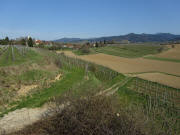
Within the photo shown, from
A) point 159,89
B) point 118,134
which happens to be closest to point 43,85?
point 118,134

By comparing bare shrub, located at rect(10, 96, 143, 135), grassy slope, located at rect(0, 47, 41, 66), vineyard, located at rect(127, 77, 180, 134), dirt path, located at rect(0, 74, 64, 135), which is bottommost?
vineyard, located at rect(127, 77, 180, 134)

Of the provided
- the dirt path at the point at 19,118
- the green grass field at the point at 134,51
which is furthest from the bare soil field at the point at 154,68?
the dirt path at the point at 19,118

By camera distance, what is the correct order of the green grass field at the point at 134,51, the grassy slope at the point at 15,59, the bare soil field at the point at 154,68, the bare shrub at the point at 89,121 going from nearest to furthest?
the bare shrub at the point at 89,121 < the grassy slope at the point at 15,59 < the bare soil field at the point at 154,68 < the green grass field at the point at 134,51

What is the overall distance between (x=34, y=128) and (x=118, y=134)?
434 cm

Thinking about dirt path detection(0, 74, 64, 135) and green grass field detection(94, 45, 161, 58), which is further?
green grass field detection(94, 45, 161, 58)

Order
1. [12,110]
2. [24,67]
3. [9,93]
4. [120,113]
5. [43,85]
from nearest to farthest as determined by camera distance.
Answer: [120,113] → [12,110] → [9,93] → [43,85] → [24,67]

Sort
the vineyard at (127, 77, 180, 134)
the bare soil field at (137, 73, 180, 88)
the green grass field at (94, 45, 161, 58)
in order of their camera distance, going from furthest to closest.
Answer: the green grass field at (94, 45, 161, 58), the bare soil field at (137, 73, 180, 88), the vineyard at (127, 77, 180, 134)

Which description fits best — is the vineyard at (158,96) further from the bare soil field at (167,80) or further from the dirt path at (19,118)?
the dirt path at (19,118)

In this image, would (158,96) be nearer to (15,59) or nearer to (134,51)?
(15,59)

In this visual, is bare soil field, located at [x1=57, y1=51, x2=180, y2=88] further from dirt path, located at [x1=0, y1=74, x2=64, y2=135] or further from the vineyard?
dirt path, located at [x1=0, y1=74, x2=64, y2=135]

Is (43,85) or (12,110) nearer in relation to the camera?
(12,110)

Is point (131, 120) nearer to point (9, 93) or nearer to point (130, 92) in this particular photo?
point (9, 93)

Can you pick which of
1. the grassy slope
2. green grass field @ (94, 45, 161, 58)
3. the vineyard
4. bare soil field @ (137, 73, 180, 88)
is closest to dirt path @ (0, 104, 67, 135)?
the vineyard

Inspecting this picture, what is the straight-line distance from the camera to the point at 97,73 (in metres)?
26.5
